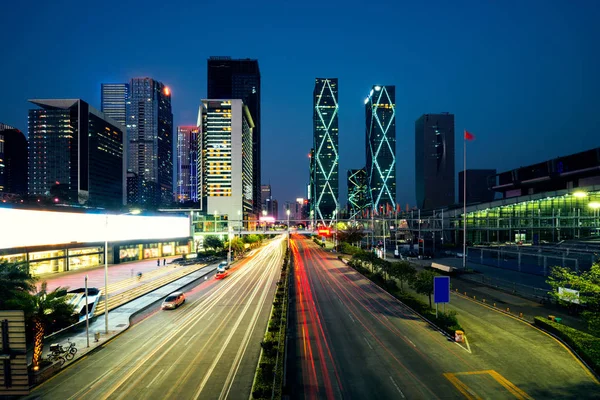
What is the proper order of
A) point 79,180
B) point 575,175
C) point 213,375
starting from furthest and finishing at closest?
1. point 79,180
2. point 575,175
3. point 213,375

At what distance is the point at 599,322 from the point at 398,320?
1427 cm

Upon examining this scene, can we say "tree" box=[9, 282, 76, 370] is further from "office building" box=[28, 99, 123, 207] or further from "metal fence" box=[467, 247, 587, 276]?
"office building" box=[28, 99, 123, 207]

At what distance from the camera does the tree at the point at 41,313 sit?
69.0ft

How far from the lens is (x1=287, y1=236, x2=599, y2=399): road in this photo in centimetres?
1791

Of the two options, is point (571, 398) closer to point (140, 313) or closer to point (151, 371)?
point (151, 371)

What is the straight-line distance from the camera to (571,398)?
56.0 ft

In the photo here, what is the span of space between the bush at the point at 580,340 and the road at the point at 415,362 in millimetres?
739

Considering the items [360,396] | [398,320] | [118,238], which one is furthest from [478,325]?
[118,238]

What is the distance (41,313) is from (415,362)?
26.1 meters

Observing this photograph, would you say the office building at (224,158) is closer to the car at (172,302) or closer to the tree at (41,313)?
the car at (172,302)

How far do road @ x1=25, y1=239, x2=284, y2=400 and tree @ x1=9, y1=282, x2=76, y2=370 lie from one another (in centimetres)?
264

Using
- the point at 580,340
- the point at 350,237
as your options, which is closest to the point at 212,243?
the point at 350,237

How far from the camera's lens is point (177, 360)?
2233 cm

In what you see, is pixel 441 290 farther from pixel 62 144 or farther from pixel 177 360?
pixel 62 144
